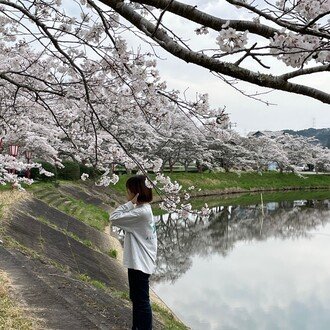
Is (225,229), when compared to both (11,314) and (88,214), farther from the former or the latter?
(11,314)

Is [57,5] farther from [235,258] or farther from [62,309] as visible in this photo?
[235,258]

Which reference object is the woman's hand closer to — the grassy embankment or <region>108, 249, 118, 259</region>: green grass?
the grassy embankment

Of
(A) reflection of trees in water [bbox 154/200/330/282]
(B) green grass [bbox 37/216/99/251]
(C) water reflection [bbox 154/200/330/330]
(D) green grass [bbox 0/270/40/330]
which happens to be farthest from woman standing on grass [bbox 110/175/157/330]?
(A) reflection of trees in water [bbox 154/200/330/282]

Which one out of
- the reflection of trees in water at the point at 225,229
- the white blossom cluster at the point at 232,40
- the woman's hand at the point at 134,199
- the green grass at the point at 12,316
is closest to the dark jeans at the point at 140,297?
the woman's hand at the point at 134,199

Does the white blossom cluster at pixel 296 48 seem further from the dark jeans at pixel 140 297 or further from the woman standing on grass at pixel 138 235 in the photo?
the dark jeans at pixel 140 297

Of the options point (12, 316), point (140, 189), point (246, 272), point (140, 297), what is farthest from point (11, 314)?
point (246, 272)

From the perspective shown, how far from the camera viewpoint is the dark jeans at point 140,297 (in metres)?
4.11

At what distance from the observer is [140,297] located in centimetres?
418

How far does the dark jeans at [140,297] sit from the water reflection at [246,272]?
4.32 meters

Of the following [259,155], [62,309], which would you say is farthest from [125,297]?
[259,155]

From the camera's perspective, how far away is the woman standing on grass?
4.09m

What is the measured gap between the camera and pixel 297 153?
139 ft

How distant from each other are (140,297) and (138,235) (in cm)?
57

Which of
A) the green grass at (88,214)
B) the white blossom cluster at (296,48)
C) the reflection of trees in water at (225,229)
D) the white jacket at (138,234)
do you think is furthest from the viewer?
the green grass at (88,214)
